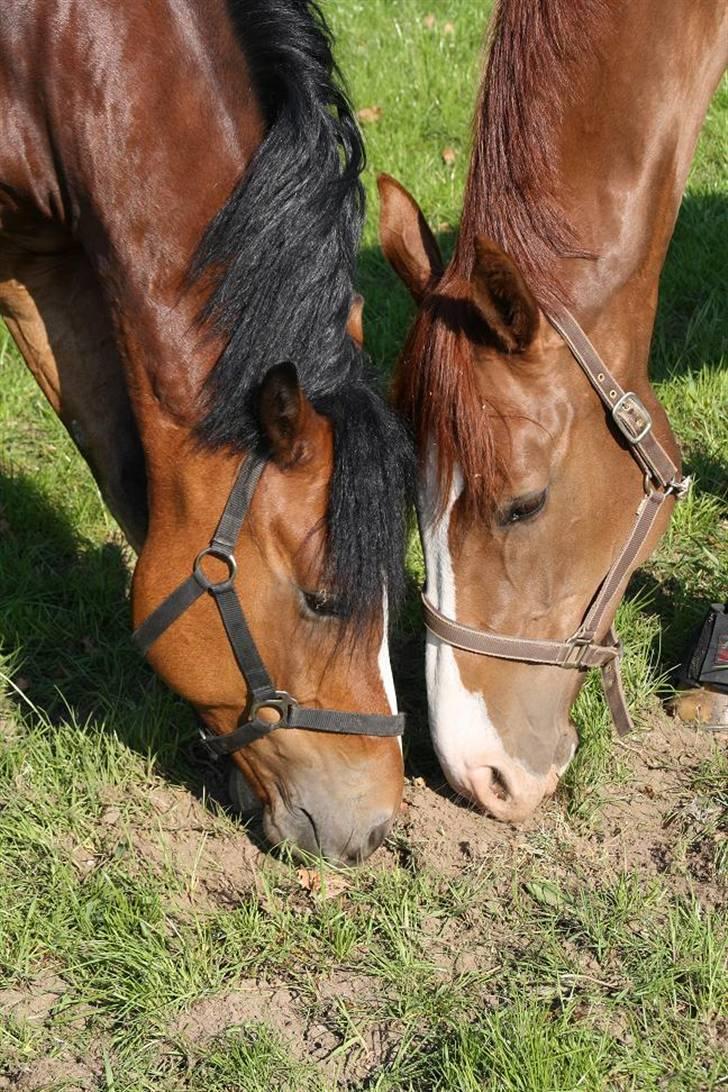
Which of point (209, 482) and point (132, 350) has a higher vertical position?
point (132, 350)

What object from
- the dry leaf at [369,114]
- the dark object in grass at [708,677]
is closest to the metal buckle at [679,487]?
the dark object in grass at [708,677]

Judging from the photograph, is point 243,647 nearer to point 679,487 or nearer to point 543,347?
point 543,347

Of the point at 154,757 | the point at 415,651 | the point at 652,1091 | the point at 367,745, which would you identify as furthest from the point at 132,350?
the point at 652,1091

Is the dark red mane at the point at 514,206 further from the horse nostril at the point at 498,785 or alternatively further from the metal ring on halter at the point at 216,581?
the horse nostril at the point at 498,785

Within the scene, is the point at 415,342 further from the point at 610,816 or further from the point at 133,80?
the point at 610,816

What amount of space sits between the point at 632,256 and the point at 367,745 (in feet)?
4.30

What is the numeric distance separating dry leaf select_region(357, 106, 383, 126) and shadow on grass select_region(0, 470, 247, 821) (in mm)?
3271

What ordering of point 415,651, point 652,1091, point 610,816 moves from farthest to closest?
point 415,651 < point 610,816 < point 652,1091

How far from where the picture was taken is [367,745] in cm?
301

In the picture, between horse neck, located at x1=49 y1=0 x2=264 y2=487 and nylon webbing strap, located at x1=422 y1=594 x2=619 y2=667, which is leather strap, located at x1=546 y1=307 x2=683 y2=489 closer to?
nylon webbing strap, located at x1=422 y1=594 x2=619 y2=667

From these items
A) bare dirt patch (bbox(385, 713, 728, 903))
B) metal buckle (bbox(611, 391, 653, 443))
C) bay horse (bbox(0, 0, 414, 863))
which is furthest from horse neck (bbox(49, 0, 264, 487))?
bare dirt patch (bbox(385, 713, 728, 903))

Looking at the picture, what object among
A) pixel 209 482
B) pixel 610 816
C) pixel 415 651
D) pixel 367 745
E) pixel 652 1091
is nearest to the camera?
pixel 652 1091

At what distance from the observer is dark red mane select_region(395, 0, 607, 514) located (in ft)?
9.46

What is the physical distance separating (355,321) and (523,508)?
0.58 metres
